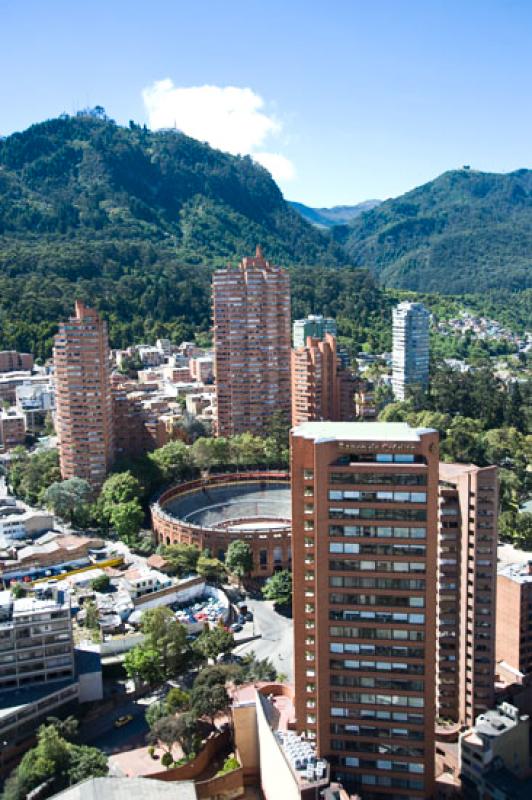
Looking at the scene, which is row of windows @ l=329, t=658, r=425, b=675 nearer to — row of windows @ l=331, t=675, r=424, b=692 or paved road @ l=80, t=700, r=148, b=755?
row of windows @ l=331, t=675, r=424, b=692

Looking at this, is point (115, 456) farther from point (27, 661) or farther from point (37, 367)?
point (37, 367)

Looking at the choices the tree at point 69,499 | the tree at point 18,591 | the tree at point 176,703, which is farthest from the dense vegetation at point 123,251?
the tree at point 176,703

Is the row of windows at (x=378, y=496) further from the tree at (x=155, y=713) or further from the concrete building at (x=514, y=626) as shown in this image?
the concrete building at (x=514, y=626)

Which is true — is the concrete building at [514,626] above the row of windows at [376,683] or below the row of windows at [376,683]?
below

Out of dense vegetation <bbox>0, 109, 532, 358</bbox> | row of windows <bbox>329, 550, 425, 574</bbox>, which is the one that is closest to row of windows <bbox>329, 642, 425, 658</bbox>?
row of windows <bbox>329, 550, 425, 574</bbox>

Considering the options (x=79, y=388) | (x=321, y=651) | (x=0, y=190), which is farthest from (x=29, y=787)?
(x=0, y=190)

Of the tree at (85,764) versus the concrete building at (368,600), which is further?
the tree at (85,764)

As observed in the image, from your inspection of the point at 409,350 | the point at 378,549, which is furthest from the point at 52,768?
the point at 409,350

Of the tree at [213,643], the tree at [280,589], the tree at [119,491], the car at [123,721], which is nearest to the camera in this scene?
the car at [123,721]
